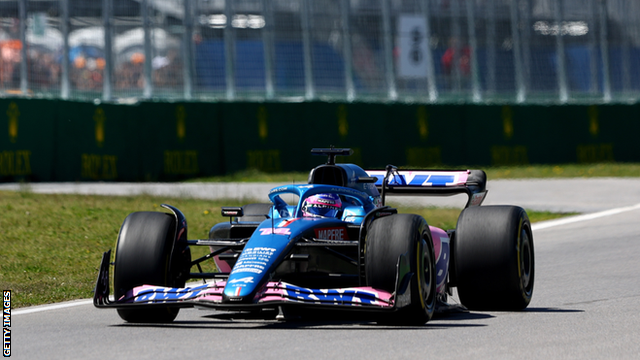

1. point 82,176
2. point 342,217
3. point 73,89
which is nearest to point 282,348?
point 342,217

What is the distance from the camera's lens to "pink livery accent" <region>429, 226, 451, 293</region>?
279 inches

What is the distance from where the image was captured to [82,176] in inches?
787

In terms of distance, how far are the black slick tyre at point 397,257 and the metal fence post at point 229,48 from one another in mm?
16276

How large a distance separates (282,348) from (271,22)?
18.0 meters

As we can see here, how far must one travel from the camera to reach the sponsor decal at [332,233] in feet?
22.5

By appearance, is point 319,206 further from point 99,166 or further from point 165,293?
point 99,166

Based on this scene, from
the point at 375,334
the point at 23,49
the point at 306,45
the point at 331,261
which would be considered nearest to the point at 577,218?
the point at 331,261

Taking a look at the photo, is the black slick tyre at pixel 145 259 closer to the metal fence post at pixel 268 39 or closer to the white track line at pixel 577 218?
the white track line at pixel 577 218

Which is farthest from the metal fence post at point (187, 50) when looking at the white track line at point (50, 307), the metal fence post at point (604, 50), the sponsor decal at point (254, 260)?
the sponsor decal at point (254, 260)

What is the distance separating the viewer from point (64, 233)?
39.4ft

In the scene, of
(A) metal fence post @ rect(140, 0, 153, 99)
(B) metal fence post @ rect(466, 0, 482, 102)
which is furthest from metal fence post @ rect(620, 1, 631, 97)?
(A) metal fence post @ rect(140, 0, 153, 99)

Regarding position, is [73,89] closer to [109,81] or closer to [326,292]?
[109,81]

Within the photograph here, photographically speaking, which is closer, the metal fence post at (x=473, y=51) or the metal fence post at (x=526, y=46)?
the metal fence post at (x=473, y=51)

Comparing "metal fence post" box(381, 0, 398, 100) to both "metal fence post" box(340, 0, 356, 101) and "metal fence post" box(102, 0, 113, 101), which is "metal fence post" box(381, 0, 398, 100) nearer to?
"metal fence post" box(340, 0, 356, 101)
